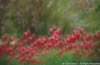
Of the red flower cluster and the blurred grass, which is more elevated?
the red flower cluster

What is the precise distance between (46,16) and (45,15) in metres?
0.02

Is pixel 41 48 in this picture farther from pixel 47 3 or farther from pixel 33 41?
pixel 47 3

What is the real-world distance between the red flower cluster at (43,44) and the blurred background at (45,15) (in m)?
0.07

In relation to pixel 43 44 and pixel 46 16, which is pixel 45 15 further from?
pixel 43 44

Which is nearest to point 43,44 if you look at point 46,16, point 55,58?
point 55,58

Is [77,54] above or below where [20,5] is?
below

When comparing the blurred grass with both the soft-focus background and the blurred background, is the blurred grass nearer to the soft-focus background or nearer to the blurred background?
the soft-focus background

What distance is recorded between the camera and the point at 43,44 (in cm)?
365

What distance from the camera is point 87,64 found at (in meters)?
3.72

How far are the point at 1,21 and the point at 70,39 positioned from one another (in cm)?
83

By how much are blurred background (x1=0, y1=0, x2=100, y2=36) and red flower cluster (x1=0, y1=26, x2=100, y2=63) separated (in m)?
0.07

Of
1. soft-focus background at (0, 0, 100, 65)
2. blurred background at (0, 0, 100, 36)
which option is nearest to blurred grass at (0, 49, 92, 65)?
soft-focus background at (0, 0, 100, 65)

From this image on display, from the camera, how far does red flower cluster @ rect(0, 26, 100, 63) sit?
3.65 m

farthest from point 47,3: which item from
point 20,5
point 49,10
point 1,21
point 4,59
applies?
point 4,59
